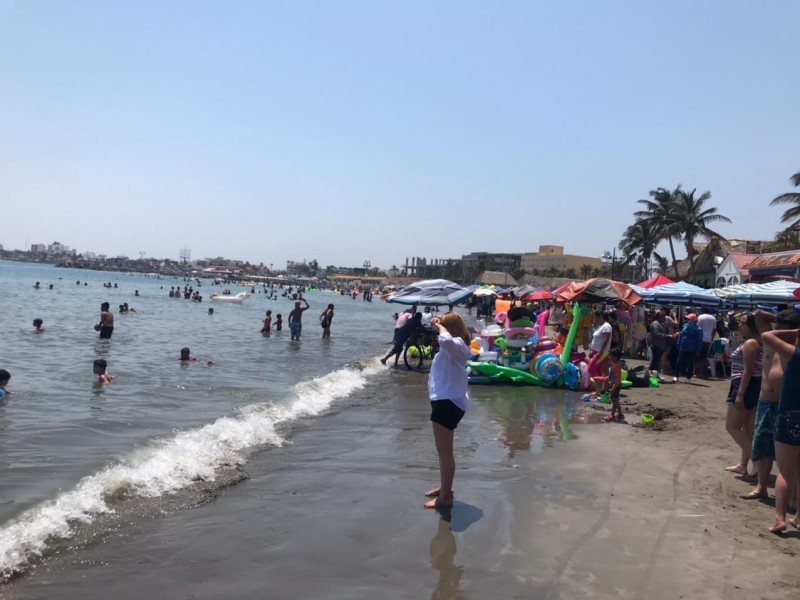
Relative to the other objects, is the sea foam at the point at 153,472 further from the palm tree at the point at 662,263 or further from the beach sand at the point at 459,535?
the palm tree at the point at 662,263

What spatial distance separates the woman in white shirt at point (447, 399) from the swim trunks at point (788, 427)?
94.0 inches

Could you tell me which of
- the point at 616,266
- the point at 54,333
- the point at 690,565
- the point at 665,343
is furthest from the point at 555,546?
the point at 616,266

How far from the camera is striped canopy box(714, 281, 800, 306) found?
13.4m

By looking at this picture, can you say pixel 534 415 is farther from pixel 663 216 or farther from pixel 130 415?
pixel 663 216

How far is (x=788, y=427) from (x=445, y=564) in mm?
2752

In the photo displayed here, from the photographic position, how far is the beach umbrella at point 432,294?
14.8 m

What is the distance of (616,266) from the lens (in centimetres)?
6638

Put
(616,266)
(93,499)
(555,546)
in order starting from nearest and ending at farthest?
(555,546) < (93,499) < (616,266)

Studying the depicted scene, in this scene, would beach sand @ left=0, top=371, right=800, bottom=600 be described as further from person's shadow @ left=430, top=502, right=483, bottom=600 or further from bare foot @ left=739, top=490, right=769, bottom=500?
bare foot @ left=739, top=490, right=769, bottom=500

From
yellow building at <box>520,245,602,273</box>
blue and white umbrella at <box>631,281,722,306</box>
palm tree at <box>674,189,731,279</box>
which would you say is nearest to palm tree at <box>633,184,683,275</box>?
palm tree at <box>674,189,731,279</box>

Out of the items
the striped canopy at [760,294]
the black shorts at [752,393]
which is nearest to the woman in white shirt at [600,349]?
the striped canopy at [760,294]

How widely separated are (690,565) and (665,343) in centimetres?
1098

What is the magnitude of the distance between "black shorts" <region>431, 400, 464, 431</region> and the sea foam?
2.44m

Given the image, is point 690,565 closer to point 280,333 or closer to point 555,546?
point 555,546
